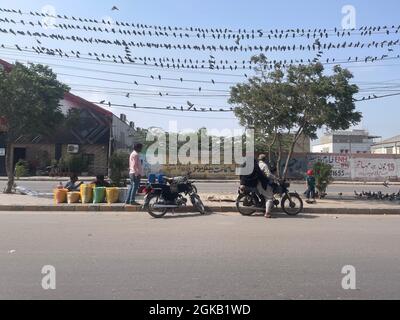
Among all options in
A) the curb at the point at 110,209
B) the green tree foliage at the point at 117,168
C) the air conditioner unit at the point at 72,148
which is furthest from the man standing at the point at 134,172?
the air conditioner unit at the point at 72,148

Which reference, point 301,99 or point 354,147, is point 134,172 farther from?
point 354,147

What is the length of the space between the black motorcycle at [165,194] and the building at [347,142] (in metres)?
59.1

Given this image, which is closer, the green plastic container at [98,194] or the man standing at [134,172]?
the man standing at [134,172]

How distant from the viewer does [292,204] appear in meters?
12.9

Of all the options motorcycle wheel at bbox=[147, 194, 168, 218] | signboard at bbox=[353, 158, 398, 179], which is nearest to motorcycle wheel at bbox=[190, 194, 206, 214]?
motorcycle wheel at bbox=[147, 194, 168, 218]

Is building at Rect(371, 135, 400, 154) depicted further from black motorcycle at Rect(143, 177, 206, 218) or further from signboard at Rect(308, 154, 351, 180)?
black motorcycle at Rect(143, 177, 206, 218)

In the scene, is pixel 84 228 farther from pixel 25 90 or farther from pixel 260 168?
pixel 25 90

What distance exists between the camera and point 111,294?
17.6ft

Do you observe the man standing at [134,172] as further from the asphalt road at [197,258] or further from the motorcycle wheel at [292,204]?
the motorcycle wheel at [292,204]

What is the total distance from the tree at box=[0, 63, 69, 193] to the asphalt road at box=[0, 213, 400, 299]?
7603mm

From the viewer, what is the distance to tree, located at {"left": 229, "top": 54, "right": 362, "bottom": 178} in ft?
56.1

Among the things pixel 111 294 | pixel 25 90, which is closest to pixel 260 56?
pixel 25 90

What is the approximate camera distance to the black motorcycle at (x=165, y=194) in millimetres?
12250
